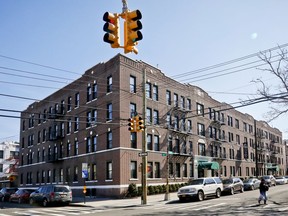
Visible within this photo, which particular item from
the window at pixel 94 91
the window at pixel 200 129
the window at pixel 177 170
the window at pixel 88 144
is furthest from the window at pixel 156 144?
the window at pixel 200 129

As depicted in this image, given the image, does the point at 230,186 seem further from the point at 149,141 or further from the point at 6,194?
the point at 6,194

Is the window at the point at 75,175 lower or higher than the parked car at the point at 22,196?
higher

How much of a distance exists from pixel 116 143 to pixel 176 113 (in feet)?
37.4

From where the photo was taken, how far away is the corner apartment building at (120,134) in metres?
35.0

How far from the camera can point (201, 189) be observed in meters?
26.5

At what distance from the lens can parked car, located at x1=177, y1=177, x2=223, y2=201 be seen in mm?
25906

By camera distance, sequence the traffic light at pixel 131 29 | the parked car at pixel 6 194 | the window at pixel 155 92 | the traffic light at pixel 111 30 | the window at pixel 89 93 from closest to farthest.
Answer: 1. the traffic light at pixel 111 30
2. the traffic light at pixel 131 29
3. the parked car at pixel 6 194
4. the window at pixel 155 92
5. the window at pixel 89 93

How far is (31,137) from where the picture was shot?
5525 cm

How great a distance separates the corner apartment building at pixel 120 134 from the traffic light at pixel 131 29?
1709cm

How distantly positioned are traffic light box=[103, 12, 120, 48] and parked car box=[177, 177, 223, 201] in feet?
62.0

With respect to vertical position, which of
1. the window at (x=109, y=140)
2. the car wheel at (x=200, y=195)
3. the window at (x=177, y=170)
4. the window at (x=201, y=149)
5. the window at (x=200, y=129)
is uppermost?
the window at (x=200, y=129)

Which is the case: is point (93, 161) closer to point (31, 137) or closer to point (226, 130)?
point (31, 137)

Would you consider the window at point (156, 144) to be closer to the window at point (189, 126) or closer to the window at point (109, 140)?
the window at point (109, 140)

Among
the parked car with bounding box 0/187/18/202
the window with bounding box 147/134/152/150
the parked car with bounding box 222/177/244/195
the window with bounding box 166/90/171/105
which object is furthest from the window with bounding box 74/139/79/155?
the parked car with bounding box 222/177/244/195
